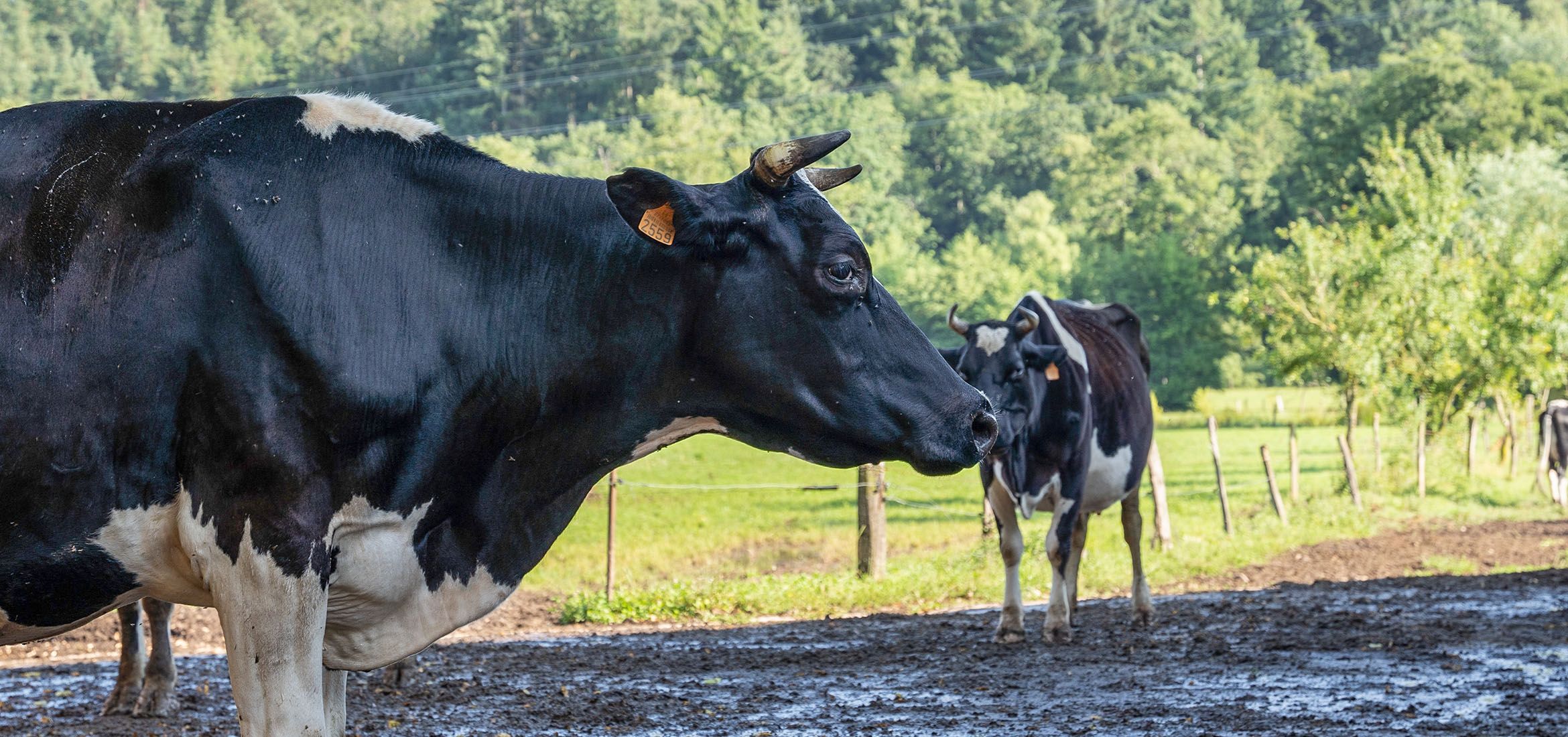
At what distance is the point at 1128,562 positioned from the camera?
50.0 feet

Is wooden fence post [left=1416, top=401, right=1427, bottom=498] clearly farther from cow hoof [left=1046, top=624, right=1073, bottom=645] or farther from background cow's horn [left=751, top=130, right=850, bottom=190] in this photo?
background cow's horn [left=751, top=130, right=850, bottom=190]

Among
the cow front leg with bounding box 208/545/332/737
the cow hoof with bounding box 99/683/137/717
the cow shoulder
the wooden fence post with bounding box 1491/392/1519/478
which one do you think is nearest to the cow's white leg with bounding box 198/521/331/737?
the cow front leg with bounding box 208/545/332/737

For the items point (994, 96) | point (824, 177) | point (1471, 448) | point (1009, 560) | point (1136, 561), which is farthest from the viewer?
point (994, 96)

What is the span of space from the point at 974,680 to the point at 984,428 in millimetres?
4976

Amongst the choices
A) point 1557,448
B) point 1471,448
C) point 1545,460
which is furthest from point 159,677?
point 1471,448

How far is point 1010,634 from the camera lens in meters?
9.80

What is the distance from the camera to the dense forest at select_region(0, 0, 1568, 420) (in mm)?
66438

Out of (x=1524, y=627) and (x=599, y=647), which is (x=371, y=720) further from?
(x=1524, y=627)

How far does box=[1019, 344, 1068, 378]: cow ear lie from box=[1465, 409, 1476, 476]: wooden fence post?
17442 millimetres

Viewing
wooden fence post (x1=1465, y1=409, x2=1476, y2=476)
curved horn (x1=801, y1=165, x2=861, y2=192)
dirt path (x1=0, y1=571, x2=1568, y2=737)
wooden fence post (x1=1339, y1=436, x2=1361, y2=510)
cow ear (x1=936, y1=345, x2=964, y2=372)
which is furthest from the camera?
wooden fence post (x1=1465, y1=409, x2=1476, y2=476)

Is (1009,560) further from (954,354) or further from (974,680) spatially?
(974,680)

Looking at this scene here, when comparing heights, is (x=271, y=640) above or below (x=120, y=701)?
above

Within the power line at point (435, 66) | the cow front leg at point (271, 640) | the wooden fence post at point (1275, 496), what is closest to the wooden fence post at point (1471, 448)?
the wooden fence post at point (1275, 496)

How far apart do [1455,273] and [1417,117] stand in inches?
1602
